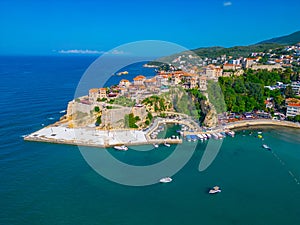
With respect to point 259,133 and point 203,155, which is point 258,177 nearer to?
point 203,155

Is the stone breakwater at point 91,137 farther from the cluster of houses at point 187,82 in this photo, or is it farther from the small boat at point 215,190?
the small boat at point 215,190

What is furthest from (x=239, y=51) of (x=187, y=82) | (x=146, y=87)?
(x=146, y=87)

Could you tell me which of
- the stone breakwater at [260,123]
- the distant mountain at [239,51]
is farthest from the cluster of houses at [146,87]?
the distant mountain at [239,51]

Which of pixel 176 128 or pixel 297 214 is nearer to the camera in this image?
pixel 297 214

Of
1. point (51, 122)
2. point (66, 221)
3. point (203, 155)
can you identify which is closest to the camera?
point (66, 221)

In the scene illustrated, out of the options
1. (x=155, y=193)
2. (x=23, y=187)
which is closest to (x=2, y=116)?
(x=23, y=187)

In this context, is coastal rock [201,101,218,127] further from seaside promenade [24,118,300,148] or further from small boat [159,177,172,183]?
small boat [159,177,172,183]
